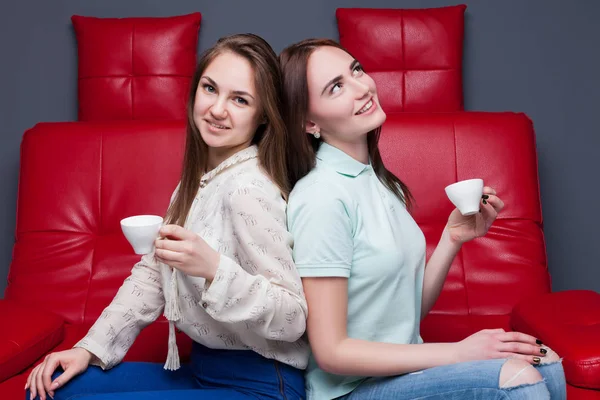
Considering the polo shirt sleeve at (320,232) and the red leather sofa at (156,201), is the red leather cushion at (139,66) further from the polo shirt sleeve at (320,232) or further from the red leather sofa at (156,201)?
the polo shirt sleeve at (320,232)

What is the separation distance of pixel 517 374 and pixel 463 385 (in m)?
0.10

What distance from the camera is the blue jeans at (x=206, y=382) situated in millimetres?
1586

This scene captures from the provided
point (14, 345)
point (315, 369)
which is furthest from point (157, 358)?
point (315, 369)

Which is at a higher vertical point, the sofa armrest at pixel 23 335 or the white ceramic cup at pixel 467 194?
the white ceramic cup at pixel 467 194

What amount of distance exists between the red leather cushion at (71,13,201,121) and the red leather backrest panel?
1.06 ft

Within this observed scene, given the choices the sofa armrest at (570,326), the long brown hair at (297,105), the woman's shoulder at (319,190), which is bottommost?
the sofa armrest at (570,326)

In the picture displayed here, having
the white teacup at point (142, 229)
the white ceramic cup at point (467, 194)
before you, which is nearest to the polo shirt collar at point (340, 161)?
the white ceramic cup at point (467, 194)

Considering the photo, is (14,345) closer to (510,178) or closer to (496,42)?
(510,178)

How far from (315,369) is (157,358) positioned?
0.75 m

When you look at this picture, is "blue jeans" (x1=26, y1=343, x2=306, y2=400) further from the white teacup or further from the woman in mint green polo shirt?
the white teacup

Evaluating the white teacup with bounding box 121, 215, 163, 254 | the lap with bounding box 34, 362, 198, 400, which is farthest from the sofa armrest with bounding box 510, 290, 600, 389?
the white teacup with bounding box 121, 215, 163, 254

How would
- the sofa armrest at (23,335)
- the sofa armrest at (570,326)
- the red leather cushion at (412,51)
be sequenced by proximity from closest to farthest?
the sofa armrest at (570,326) < the sofa armrest at (23,335) < the red leather cushion at (412,51)

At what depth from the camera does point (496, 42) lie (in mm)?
3109

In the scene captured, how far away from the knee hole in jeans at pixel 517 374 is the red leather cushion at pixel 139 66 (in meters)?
1.91
